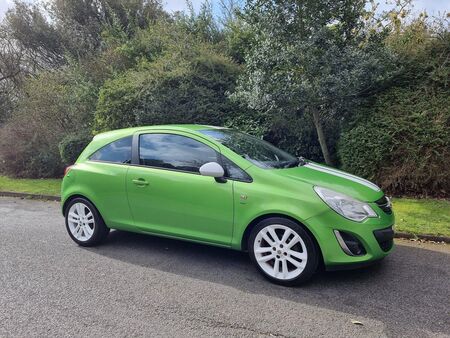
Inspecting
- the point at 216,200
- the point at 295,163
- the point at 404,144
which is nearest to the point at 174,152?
the point at 216,200

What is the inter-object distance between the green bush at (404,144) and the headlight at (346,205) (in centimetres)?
404

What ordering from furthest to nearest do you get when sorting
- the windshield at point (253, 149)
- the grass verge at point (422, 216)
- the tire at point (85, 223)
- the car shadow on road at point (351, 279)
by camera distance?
the grass verge at point (422, 216), the tire at point (85, 223), the windshield at point (253, 149), the car shadow on road at point (351, 279)

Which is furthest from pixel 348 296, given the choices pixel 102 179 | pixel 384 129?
pixel 384 129

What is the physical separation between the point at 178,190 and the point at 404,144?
5.04m

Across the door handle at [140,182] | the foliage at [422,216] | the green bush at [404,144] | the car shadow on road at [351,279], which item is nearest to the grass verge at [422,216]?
the foliage at [422,216]

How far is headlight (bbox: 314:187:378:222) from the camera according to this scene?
3.76 meters

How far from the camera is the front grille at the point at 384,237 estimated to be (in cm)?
381

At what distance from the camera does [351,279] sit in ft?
13.2

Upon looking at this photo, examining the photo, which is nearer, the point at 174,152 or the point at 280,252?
the point at 280,252

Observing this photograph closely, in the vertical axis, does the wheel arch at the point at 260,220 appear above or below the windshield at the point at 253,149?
below

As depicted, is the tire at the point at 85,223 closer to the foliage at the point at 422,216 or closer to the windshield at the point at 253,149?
the windshield at the point at 253,149

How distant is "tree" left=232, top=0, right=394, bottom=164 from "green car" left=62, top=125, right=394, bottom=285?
334cm

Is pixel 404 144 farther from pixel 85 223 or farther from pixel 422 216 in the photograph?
pixel 85 223

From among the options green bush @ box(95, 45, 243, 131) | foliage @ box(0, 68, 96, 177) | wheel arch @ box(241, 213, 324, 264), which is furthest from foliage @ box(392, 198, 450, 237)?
→ foliage @ box(0, 68, 96, 177)
